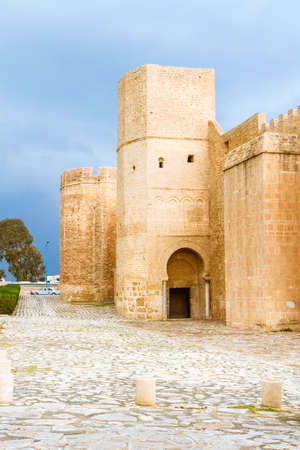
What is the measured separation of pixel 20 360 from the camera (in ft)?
29.3

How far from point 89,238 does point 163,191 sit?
13059 millimetres

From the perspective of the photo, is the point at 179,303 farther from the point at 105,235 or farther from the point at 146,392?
the point at 146,392

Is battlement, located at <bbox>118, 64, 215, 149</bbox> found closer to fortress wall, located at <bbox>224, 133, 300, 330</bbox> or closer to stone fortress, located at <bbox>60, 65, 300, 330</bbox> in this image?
stone fortress, located at <bbox>60, 65, 300, 330</bbox>

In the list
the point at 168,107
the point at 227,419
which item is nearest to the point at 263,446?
the point at 227,419

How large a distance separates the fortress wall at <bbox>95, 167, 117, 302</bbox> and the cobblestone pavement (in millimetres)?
19681

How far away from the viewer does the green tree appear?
59969mm

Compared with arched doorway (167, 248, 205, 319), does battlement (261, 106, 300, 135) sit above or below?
above

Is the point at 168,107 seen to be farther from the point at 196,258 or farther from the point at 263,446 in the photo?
the point at 263,446

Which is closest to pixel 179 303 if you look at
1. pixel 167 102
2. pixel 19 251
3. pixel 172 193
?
pixel 172 193

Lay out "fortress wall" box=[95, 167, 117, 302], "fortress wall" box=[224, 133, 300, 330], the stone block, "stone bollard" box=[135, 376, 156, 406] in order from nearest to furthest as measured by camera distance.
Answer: the stone block < "stone bollard" box=[135, 376, 156, 406] < "fortress wall" box=[224, 133, 300, 330] < "fortress wall" box=[95, 167, 117, 302]

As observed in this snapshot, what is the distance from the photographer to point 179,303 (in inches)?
904

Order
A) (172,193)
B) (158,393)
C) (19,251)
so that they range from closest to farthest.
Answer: (158,393), (172,193), (19,251)

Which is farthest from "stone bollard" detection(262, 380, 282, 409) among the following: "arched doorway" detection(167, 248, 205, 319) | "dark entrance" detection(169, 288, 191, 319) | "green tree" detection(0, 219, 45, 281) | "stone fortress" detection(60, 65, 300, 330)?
"green tree" detection(0, 219, 45, 281)

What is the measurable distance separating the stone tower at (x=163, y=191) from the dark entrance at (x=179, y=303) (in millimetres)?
667
